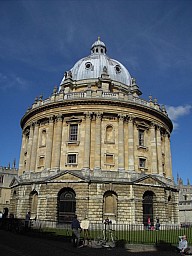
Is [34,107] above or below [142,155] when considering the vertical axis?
above

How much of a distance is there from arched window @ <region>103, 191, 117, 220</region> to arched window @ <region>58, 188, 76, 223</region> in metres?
3.38

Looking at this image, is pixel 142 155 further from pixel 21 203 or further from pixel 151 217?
pixel 21 203

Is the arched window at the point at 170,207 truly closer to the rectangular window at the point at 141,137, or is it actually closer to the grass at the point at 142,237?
the rectangular window at the point at 141,137

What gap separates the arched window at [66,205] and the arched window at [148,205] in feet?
26.6

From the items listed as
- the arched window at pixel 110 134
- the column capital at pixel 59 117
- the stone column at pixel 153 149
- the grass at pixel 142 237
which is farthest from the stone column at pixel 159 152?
the column capital at pixel 59 117

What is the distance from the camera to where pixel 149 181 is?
30.1m

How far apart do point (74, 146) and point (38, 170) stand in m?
5.75

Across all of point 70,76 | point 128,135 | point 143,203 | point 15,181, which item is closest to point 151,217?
point 143,203

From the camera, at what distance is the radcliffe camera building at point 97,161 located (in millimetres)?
28047

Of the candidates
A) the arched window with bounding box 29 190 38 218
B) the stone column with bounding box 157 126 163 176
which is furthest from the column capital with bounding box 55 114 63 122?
the stone column with bounding box 157 126 163 176

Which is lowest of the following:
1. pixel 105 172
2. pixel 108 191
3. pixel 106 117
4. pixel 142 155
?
pixel 108 191

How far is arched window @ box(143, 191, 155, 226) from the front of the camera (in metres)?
29.2

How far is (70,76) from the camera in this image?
4009cm

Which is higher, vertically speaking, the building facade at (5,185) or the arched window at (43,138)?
the arched window at (43,138)
